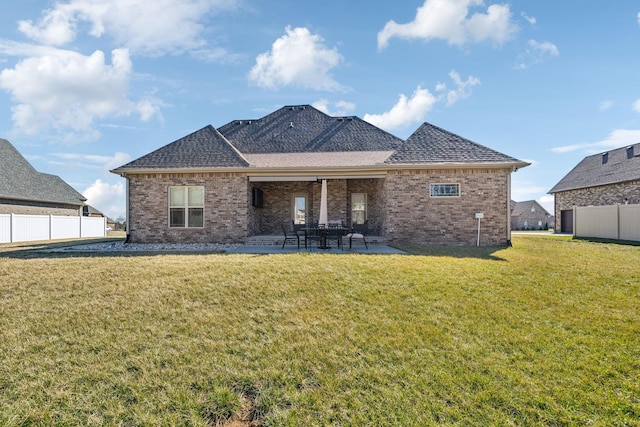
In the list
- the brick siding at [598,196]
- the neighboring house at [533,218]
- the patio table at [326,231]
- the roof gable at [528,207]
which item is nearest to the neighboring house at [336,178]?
the patio table at [326,231]

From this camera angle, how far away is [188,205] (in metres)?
13.6

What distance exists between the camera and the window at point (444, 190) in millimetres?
12891

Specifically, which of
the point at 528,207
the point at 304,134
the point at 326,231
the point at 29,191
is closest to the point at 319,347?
the point at 326,231

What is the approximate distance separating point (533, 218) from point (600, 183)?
77.5ft

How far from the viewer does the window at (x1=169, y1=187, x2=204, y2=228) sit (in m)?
13.6

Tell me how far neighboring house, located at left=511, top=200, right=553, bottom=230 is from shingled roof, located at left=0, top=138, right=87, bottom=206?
54162mm

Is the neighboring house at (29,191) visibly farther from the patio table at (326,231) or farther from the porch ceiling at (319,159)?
the patio table at (326,231)

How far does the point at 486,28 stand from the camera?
1011 cm

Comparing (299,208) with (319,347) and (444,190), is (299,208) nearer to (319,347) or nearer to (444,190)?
(444,190)

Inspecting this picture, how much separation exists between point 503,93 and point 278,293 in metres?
11.9

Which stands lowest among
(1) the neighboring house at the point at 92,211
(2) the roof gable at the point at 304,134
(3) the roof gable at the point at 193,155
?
(1) the neighboring house at the point at 92,211

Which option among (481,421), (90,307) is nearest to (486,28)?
(481,421)

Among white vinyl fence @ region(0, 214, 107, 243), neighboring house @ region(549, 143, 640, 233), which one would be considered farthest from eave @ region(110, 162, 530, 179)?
neighboring house @ region(549, 143, 640, 233)

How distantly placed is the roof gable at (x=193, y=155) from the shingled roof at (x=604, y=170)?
26.3 metres
